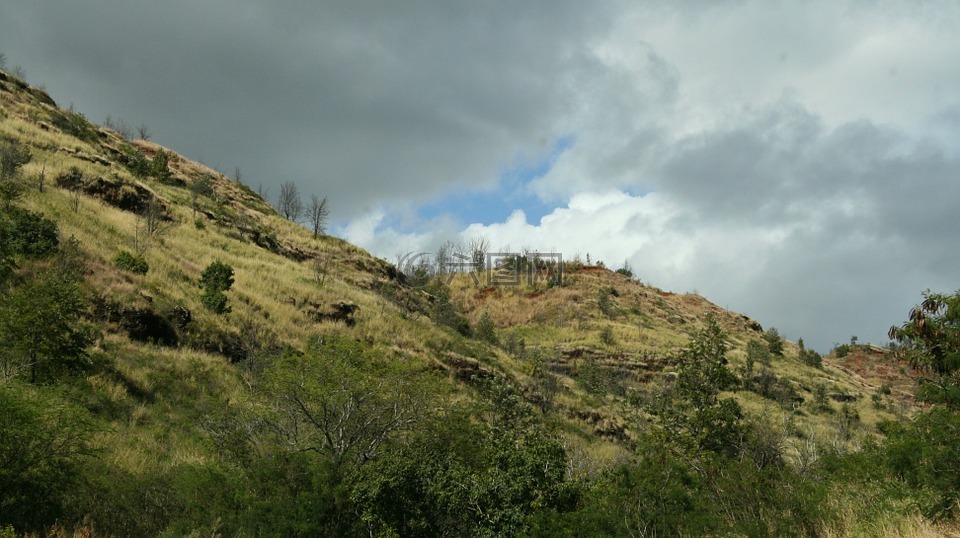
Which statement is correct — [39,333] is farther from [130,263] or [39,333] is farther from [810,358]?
[810,358]

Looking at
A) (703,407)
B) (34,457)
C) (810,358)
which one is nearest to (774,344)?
(810,358)

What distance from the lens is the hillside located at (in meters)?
9.47

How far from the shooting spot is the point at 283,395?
12.0 meters

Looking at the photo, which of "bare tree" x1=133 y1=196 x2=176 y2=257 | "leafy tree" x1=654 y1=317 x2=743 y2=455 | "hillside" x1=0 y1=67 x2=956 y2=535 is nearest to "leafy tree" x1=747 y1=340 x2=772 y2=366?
"hillside" x1=0 y1=67 x2=956 y2=535

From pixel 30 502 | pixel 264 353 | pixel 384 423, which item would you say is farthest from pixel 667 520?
pixel 264 353

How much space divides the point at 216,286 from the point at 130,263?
359cm

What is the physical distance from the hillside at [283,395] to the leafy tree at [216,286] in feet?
1.36

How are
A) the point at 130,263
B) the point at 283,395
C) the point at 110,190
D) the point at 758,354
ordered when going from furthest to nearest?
the point at 758,354
the point at 110,190
the point at 130,263
the point at 283,395

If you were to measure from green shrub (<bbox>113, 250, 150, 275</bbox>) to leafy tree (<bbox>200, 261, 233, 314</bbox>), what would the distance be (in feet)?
8.13

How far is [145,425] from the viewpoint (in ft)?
44.1

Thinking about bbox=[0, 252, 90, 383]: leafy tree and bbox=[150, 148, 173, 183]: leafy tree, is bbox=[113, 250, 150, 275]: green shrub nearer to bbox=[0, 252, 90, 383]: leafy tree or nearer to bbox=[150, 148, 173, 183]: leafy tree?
bbox=[0, 252, 90, 383]: leafy tree

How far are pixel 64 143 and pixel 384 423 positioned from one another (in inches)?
1588

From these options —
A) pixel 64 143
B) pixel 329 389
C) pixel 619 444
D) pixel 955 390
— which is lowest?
pixel 619 444

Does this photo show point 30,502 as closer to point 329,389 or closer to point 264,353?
point 329,389
